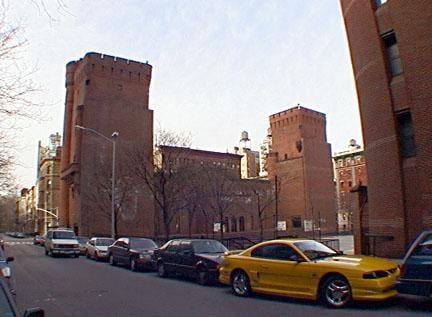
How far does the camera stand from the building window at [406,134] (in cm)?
1873

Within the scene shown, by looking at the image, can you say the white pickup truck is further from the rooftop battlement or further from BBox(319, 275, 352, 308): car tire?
the rooftop battlement

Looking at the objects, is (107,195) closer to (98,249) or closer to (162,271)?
(98,249)

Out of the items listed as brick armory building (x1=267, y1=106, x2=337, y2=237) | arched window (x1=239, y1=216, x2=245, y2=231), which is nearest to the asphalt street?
arched window (x1=239, y1=216, x2=245, y2=231)

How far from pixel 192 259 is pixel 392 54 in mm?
12495

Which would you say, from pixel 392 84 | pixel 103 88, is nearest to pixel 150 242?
pixel 392 84

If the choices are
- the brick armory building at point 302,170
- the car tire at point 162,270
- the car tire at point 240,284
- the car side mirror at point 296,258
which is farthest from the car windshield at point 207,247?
the brick armory building at point 302,170

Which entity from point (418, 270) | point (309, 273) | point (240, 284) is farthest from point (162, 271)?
point (418, 270)

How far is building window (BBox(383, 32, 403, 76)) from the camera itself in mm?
19438

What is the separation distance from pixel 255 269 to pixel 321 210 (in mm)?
71545

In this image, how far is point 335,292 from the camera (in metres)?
9.98

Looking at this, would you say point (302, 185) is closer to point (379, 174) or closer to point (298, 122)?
point (298, 122)

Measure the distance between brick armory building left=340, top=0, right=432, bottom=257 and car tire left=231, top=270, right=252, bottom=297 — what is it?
8311mm

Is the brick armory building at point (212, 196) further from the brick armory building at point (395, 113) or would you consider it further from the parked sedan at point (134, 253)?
the brick armory building at point (395, 113)

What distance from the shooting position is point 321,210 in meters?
80.8
